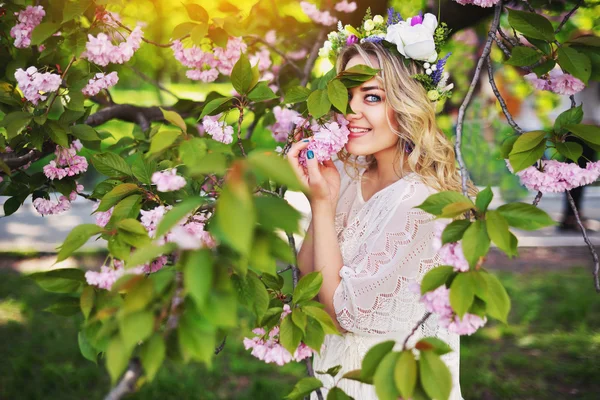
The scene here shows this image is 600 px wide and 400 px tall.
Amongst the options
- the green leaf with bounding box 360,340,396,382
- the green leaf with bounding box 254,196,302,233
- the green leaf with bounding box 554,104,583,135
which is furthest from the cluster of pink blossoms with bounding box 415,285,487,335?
the green leaf with bounding box 554,104,583,135

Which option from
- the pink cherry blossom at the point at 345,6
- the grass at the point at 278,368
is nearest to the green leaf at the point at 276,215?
the pink cherry blossom at the point at 345,6

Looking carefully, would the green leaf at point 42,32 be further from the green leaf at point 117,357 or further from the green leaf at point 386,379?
the green leaf at point 386,379

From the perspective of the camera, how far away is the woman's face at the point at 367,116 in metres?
2.11

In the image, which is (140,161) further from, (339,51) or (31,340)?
(31,340)

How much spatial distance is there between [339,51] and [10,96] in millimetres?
1205

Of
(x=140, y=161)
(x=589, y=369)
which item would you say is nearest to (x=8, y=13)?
(x=140, y=161)

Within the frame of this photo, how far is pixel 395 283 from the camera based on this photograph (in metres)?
1.96

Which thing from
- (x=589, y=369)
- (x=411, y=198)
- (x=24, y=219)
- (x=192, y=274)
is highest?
(x=192, y=274)

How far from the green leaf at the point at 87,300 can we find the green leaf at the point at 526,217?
0.90 metres

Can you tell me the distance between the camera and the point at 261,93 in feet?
5.24

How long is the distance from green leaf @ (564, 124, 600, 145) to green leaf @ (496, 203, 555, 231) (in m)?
0.42

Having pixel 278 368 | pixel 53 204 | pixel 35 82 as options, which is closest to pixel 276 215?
pixel 35 82

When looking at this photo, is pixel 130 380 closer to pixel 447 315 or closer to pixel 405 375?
pixel 405 375

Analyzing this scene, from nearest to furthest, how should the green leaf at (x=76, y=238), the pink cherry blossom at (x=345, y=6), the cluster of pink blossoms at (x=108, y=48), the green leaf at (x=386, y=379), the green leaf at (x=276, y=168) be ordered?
the green leaf at (x=276, y=168), the green leaf at (x=386, y=379), the green leaf at (x=76, y=238), the cluster of pink blossoms at (x=108, y=48), the pink cherry blossom at (x=345, y=6)
